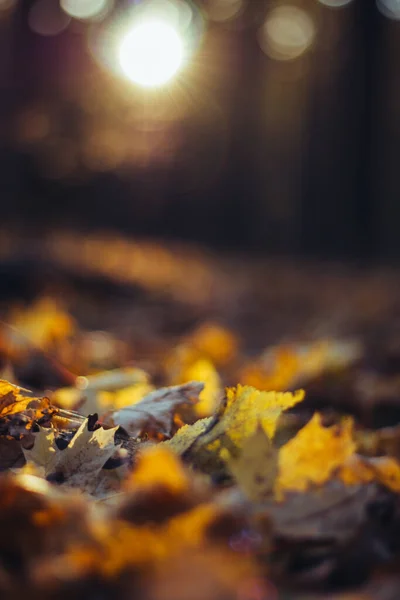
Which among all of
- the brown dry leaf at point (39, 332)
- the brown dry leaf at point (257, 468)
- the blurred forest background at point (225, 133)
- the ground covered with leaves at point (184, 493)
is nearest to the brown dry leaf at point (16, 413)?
the ground covered with leaves at point (184, 493)

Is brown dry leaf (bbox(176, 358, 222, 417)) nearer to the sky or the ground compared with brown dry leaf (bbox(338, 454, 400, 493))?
nearer to the sky

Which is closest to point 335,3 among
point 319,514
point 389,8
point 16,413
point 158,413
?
point 389,8

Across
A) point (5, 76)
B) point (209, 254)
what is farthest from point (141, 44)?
point (209, 254)

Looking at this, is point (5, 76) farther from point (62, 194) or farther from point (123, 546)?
point (123, 546)

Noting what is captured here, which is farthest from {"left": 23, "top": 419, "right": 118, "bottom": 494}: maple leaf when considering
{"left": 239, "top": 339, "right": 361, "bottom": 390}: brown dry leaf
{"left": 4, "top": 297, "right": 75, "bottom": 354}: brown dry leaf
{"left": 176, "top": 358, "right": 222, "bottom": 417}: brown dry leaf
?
{"left": 239, "top": 339, "right": 361, "bottom": 390}: brown dry leaf

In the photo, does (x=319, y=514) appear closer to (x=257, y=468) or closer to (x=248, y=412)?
(x=257, y=468)

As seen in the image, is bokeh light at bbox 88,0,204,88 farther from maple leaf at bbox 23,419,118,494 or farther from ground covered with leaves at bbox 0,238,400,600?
maple leaf at bbox 23,419,118,494

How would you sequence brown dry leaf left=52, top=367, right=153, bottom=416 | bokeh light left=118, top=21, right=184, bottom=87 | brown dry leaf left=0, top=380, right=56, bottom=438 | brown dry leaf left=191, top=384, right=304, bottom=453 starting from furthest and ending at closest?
bokeh light left=118, top=21, right=184, bottom=87 < brown dry leaf left=52, top=367, right=153, bottom=416 < brown dry leaf left=0, top=380, right=56, bottom=438 < brown dry leaf left=191, top=384, right=304, bottom=453
